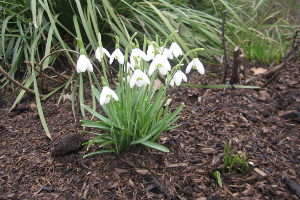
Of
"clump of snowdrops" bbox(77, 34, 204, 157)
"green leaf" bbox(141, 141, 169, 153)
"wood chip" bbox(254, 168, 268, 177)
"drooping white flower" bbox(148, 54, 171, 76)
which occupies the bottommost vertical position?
"wood chip" bbox(254, 168, 268, 177)

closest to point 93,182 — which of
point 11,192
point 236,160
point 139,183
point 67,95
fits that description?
point 139,183

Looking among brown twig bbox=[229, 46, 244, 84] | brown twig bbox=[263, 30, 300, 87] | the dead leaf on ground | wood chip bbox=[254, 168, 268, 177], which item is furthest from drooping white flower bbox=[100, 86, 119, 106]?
brown twig bbox=[263, 30, 300, 87]

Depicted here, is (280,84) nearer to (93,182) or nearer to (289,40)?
(289,40)

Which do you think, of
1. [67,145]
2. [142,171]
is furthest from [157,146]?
[67,145]

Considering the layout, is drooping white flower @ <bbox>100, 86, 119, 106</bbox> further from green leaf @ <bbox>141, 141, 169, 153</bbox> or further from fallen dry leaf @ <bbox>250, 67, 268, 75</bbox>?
fallen dry leaf @ <bbox>250, 67, 268, 75</bbox>

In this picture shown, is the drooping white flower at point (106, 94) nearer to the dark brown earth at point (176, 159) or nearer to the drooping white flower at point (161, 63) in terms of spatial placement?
the drooping white flower at point (161, 63)

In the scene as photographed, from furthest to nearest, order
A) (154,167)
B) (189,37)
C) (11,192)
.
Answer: (189,37) < (154,167) < (11,192)
